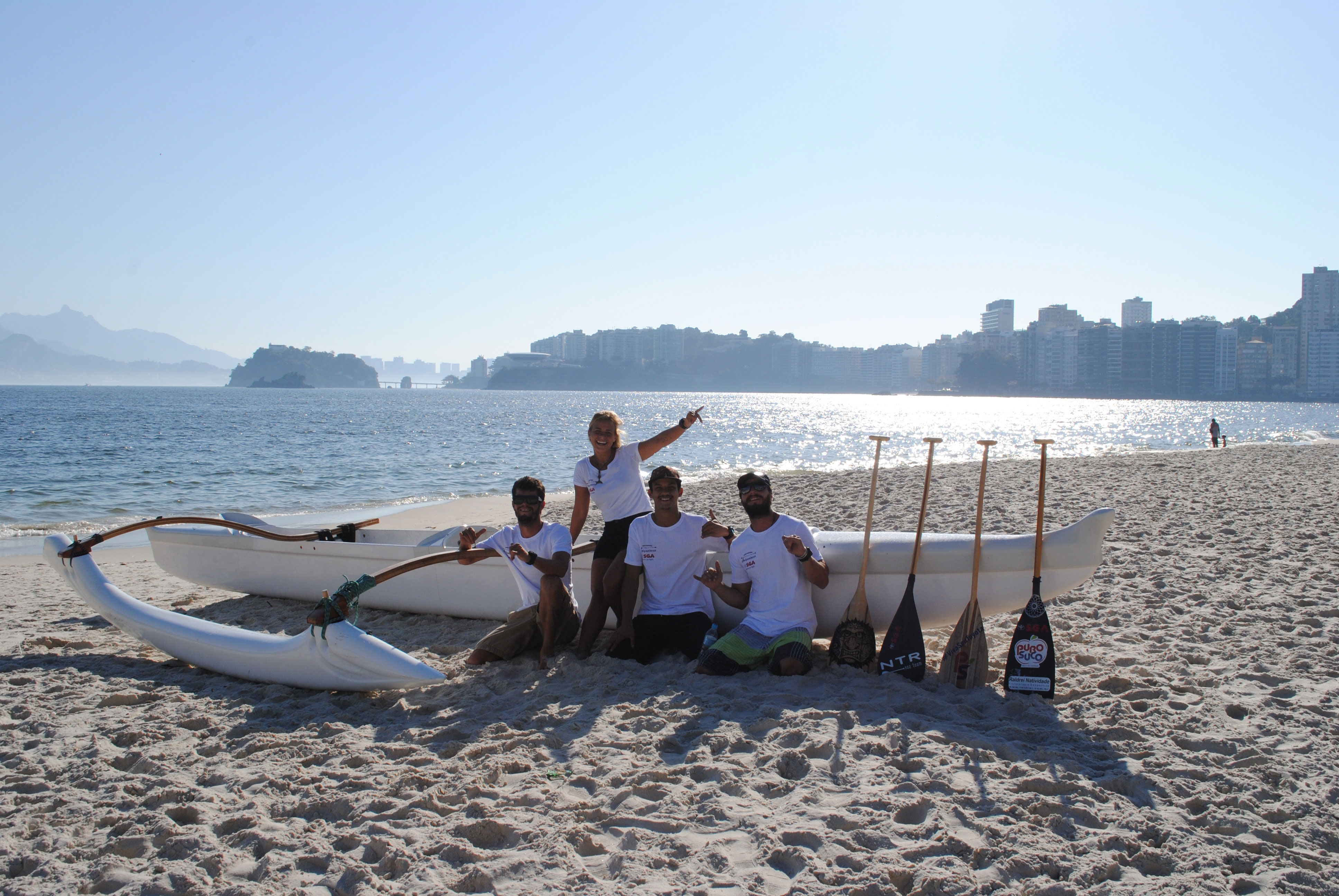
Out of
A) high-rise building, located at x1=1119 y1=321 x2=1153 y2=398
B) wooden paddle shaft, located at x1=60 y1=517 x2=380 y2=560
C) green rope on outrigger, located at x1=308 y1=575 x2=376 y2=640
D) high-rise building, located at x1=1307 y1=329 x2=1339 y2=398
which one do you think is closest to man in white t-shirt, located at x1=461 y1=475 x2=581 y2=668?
green rope on outrigger, located at x1=308 y1=575 x2=376 y2=640

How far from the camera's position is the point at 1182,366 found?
107 metres

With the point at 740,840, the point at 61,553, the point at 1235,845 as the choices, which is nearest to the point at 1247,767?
the point at 1235,845

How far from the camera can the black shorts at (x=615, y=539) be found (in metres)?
4.41

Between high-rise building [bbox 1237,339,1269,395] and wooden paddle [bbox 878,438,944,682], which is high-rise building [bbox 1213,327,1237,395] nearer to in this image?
high-rise building [bbox 1237,339,1269,395]

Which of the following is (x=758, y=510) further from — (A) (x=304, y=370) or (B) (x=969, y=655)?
(A) (x=304, y=370)

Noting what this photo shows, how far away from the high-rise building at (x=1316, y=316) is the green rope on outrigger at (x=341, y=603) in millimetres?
118678

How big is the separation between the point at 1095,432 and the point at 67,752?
152 ft

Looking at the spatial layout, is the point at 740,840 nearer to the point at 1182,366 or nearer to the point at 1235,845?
the point at 1235,845

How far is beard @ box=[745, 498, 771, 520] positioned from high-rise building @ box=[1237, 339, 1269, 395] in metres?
122

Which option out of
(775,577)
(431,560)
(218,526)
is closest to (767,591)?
(775,577)

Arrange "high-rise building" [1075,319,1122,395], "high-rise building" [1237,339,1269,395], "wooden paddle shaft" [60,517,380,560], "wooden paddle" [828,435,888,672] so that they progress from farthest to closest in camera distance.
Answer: "high-rise building" [1075,319,1122,395] < "high-rise building" [1237,339,1269,395] < "wooden paddle shaft" [60,517,380,560] < "wooden paddle" [828,435,888,672]

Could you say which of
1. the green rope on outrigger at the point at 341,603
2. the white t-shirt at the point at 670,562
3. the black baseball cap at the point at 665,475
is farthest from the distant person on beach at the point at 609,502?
the green rope on outrigger at the point at 341,603

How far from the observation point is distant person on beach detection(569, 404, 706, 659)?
4273mm

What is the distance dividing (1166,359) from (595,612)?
414 feet
